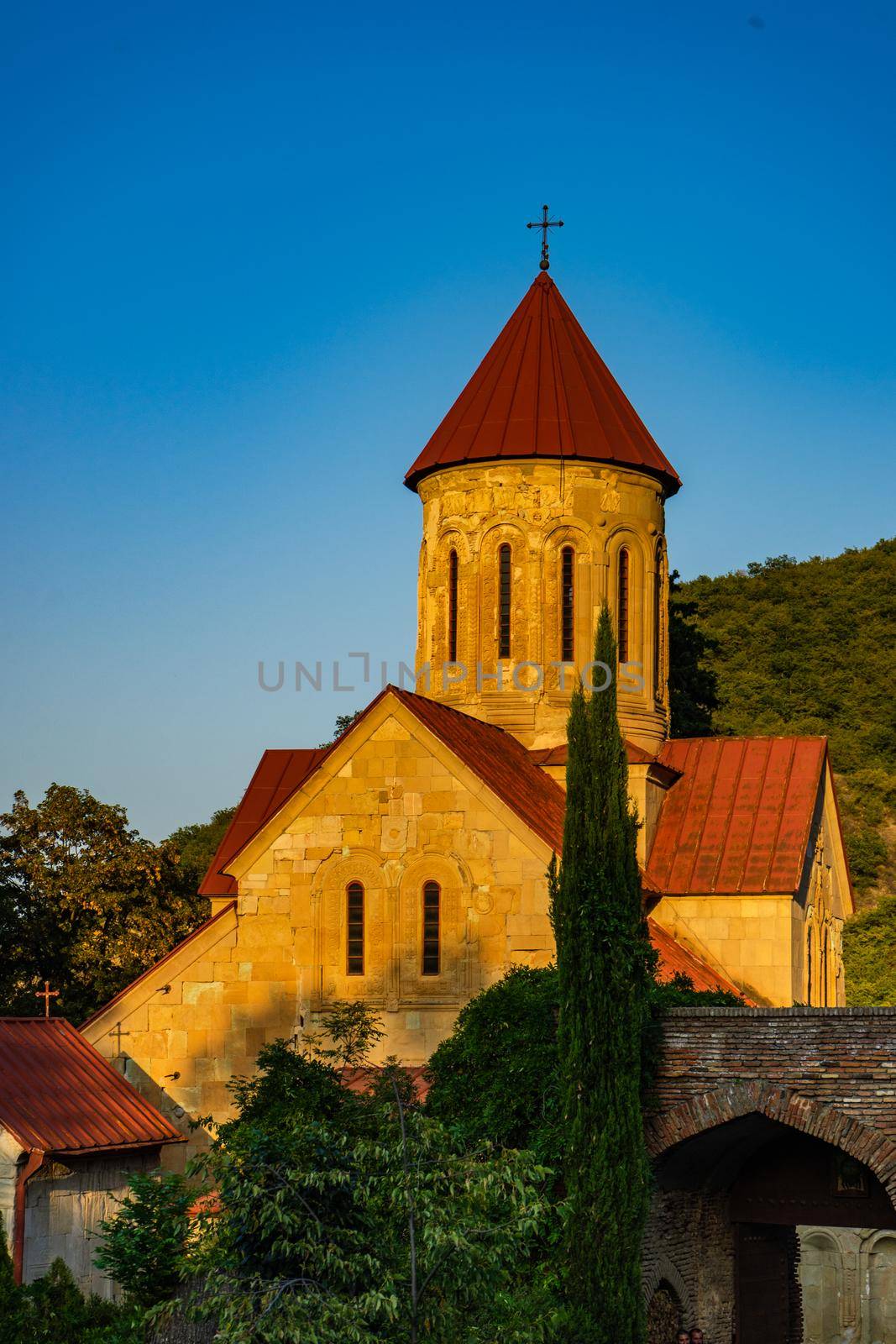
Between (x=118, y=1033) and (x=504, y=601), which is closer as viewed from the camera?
(x=118, y=1033)

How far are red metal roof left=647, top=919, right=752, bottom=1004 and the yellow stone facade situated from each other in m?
3.51

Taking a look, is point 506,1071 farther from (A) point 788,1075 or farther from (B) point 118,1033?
(B) point 118,1033

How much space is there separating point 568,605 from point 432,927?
6192mm

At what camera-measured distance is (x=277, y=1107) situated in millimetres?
17812

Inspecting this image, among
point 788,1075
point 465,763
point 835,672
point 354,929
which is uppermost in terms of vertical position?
point 835,672

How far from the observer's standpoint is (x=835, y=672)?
57375 millimetres

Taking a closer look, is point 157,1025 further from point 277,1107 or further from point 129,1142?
point 277,1107

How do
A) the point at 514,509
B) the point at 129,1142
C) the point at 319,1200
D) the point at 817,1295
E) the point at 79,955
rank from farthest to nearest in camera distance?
the point at 817,1295
the point at 79,955
the point at 514,509
the point at 129,1142
the point at 319,1200

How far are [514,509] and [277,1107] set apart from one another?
1088 cm

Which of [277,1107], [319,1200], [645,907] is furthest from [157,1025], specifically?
[319,1200]

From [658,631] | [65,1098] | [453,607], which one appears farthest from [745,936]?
[65,1098]

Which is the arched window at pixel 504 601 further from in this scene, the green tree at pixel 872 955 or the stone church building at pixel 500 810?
the green tree at pixel 872 955

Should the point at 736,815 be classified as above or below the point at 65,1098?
above

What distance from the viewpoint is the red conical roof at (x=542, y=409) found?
2611 centimetres
